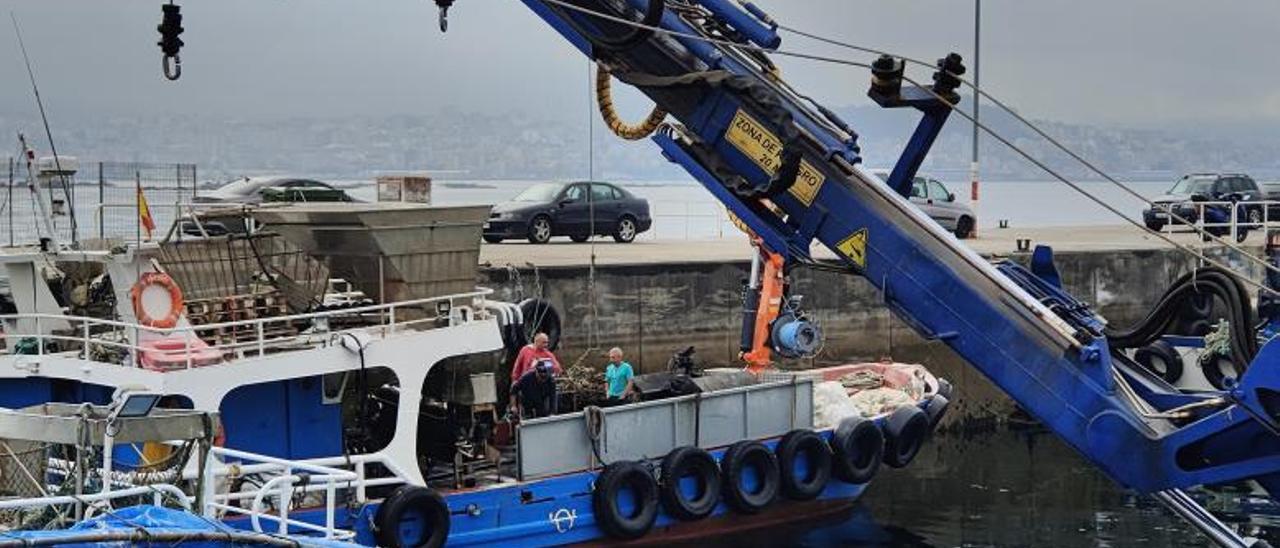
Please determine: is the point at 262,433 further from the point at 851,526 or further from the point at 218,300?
the point at 851,526

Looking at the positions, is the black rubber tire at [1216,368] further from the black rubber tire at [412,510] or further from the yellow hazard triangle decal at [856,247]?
the black rubber tire at [412,510]

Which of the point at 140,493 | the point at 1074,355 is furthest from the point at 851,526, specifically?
the point at 140,493

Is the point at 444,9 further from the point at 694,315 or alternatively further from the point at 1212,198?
the point at 1212,198

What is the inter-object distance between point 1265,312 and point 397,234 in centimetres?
1010

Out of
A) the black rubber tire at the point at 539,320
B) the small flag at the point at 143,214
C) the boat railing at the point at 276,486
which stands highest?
the small flag at the point at 143,214

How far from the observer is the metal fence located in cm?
1555

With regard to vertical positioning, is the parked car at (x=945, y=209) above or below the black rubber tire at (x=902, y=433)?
above

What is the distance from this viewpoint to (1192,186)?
1582 inches

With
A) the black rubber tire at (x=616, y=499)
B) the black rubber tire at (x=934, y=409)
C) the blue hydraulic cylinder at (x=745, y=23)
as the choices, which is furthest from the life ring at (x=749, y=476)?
the blue hydraulic cylinder at (x=745, y=23)

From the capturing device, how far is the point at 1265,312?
725 inches

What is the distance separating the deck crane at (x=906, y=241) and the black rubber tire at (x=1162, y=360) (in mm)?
1249

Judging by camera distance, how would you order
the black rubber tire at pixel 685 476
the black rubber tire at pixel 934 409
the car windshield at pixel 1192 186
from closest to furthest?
the black rubber tire at pixel 685 476 → the black rubber tire at pixel 934 409 → the car windshield at pixel 1192 186

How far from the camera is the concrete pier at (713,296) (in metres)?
25.3

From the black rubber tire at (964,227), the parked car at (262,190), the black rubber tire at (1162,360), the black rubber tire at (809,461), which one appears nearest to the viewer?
the black rubber tire at (1162,360)
